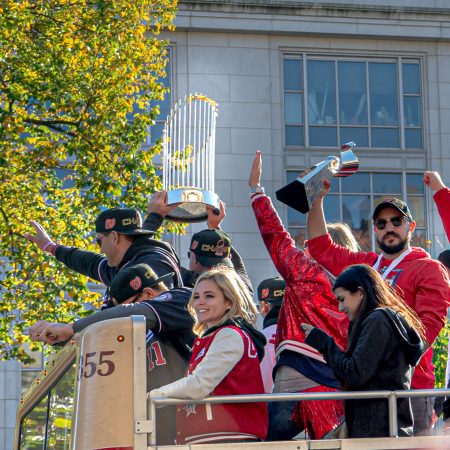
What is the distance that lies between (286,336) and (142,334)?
4.73ft

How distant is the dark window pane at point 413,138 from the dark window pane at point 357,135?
3.45 feet

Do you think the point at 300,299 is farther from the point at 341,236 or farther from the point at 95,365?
the point at 95,365

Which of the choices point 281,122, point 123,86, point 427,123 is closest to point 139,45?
point 123,86

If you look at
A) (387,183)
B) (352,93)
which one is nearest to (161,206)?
(387,183)

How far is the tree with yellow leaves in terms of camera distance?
16.4 metres

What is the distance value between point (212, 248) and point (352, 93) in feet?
67.5

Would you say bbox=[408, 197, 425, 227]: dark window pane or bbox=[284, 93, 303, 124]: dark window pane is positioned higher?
bbox=[284, 93, 303, 124]: dark window pane

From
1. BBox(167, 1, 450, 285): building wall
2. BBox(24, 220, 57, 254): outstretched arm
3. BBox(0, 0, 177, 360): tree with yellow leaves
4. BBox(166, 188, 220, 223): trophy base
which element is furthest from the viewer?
BBox(167, 1, 450, 285): building wall

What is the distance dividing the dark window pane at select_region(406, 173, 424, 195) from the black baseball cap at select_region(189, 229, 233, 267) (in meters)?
20.5

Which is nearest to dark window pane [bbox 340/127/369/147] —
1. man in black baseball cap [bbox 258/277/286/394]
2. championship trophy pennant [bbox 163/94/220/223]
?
championship trophy pennant [bbox 163/94/220/223]

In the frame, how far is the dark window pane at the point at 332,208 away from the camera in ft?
89.4

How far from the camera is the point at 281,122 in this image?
27.8 m

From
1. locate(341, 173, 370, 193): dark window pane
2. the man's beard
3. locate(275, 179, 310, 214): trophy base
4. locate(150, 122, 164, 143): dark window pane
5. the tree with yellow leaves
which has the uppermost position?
locate(150, 122, 164, 143): dark window pane

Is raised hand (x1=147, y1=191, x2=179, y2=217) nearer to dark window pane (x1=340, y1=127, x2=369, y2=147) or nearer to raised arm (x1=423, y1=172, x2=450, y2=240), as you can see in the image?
raised arm (x1=423, y1=172, x2=450, y2=240)
